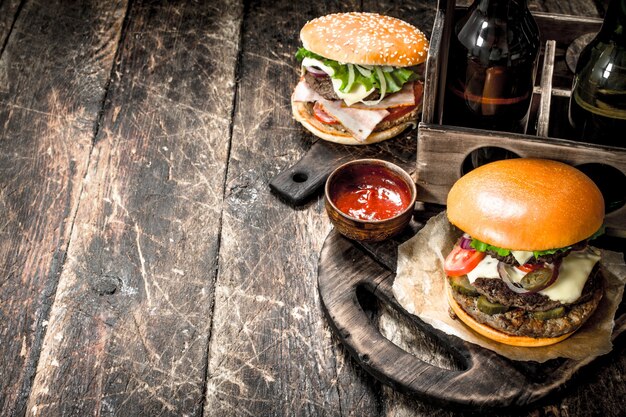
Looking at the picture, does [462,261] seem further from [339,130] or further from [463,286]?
[339,130]

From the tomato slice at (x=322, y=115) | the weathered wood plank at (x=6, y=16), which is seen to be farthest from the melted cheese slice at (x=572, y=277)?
the weathered wood plank at (x=6, y=16)

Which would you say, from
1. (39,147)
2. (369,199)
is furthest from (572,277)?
(39,147)

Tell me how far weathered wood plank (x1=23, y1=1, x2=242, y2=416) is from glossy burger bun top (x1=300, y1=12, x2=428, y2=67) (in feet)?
1.63

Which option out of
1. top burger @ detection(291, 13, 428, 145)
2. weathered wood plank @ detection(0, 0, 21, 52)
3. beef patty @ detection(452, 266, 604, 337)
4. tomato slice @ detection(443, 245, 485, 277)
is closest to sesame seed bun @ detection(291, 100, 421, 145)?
top burger @ detection(291, 13, 428, 145)

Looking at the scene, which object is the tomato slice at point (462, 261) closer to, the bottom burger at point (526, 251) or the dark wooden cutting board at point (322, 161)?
the bottom burger at point (526, 251)

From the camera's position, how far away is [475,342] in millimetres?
2094

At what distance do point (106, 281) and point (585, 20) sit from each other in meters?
1.89

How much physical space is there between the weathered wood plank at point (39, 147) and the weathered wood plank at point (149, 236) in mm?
58

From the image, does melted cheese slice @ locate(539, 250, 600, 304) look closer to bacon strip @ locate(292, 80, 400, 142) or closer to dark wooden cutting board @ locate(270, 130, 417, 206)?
dark wooden cutting board @ locate(270, 130, 417, 206)

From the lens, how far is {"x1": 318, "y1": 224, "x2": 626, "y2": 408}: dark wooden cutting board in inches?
77.5

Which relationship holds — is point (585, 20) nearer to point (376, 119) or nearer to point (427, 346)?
point (376, 119)

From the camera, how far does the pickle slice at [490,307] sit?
205 cm

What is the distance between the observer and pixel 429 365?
2.03 meters

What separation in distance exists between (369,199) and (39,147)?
1.33m
